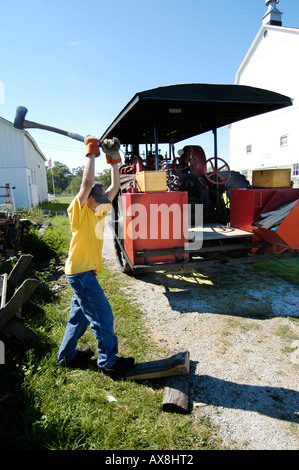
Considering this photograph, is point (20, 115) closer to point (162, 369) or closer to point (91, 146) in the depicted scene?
point (91, 146)

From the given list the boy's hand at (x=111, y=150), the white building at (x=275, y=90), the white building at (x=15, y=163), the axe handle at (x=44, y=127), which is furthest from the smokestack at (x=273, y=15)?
the boy's hand at (x=111, y=150)

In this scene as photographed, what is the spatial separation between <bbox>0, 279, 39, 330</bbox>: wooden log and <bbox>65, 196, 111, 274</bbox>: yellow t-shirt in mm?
609

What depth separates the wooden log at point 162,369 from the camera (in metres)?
2.60

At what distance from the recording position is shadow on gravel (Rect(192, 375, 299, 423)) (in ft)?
7.58

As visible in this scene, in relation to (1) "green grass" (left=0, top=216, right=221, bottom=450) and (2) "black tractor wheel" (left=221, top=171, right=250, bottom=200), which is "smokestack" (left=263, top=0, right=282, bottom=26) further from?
(1) "green grass" (left=0, top=216, right=221, bottom=450)

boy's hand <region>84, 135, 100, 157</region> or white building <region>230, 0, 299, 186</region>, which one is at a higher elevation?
white building <region>230, 0, 299, 186</region>

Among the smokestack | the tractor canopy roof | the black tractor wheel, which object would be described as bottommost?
the black tractor wheel

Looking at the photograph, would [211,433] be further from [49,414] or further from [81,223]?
[81,223]

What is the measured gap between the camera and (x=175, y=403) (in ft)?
7.47

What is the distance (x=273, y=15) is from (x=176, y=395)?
947 inches

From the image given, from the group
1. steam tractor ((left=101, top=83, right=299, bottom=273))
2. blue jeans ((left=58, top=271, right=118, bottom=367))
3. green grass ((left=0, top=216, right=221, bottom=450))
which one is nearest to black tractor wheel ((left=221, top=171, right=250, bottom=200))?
steam tractor ((left=101, top=83, right=299, bottom=273))

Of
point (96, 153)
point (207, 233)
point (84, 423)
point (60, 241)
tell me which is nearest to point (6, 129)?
point (60, 241)

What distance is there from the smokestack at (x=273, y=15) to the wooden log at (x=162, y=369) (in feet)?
75.9
